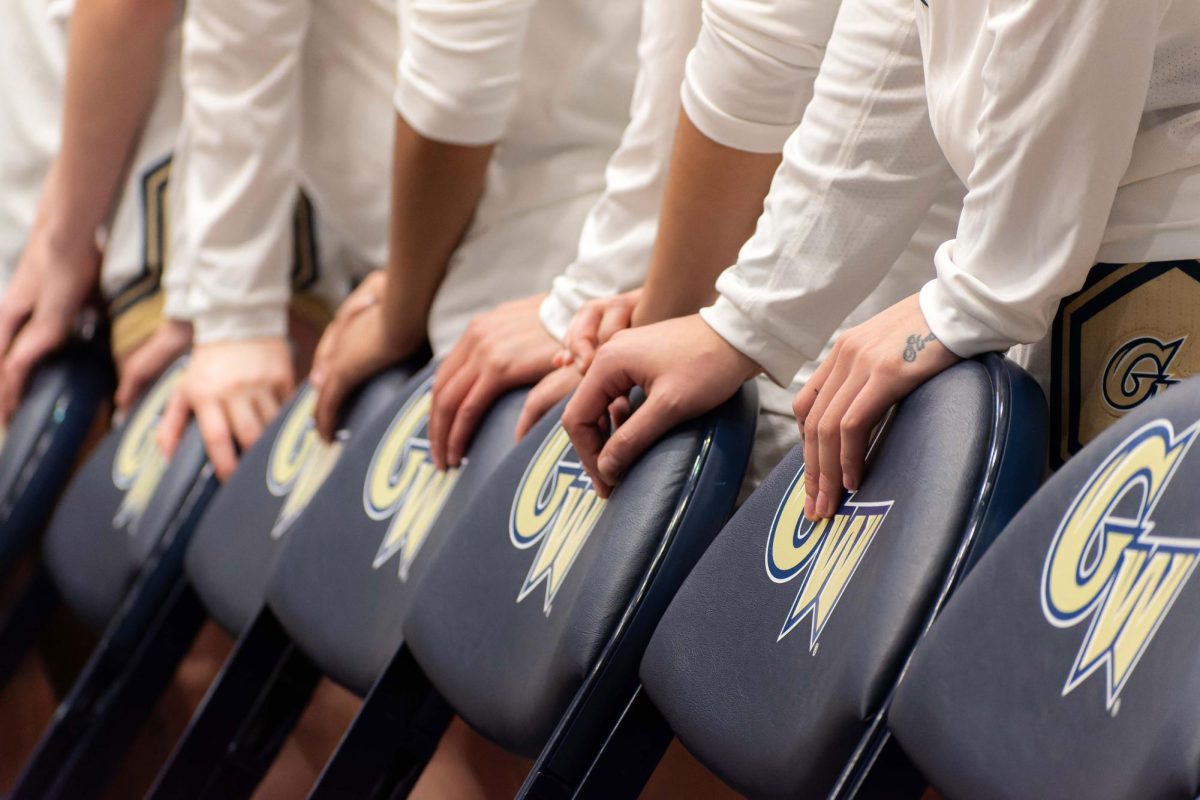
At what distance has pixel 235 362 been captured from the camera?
1921 millimetres

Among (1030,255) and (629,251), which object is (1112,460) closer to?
(1030,255)

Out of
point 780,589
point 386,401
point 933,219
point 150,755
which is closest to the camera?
point 780,589

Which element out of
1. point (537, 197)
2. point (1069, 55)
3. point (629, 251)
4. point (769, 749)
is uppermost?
point (1069, 55)

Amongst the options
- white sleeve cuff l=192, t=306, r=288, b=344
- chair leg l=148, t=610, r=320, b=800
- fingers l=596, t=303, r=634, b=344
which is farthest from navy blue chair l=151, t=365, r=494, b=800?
white sleeve cuff l=192, t=306, r=288, b=344

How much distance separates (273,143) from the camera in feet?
6.24

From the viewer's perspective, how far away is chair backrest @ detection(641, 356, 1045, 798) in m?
0.68

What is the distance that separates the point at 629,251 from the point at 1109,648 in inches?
30.0

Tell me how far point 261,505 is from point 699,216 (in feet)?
2.15

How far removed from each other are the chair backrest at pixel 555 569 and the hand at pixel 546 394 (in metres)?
0.06

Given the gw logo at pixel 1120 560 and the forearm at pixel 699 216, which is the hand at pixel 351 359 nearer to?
the forearm at pixel 699 216

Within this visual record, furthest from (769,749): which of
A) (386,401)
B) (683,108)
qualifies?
(386,401)

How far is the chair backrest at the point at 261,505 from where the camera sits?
4.75 ft

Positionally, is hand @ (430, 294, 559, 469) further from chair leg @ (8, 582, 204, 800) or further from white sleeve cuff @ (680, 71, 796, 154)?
chair leg @ (8, 582, 204, 800)

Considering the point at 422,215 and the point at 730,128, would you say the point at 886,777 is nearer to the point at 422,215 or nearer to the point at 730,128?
the point at 730,128
